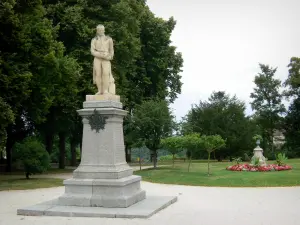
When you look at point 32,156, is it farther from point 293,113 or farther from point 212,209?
point 293,113

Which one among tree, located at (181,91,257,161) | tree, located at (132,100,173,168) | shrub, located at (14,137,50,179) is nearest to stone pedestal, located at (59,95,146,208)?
shrub, located at (14,137,50,179)

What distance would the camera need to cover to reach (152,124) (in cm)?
2983

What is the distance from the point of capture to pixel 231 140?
42812 mm

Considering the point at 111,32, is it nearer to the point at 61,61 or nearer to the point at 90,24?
the point at 90,24

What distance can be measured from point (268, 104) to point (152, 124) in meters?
25.0

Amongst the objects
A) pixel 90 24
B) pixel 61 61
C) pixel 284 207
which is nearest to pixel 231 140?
pixel 90 24

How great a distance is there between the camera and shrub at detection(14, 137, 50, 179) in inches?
911

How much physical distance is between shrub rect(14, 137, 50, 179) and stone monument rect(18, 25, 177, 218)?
1115 centimetres

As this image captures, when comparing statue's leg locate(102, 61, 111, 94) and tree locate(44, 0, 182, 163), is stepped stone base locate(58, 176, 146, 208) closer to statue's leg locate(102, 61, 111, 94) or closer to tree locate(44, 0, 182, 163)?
statue's leg locate(102, 61, 111, 94)

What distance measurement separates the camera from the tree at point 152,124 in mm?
29969

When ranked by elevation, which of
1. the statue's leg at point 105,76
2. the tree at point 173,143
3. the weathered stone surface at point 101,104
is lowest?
the tree at point 173,143

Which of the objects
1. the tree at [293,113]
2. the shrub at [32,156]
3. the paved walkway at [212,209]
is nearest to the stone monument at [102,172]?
the paved walkway at [212,209]

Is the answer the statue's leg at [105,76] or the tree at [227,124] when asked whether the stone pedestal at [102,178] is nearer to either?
the statue's leg at [105,76]

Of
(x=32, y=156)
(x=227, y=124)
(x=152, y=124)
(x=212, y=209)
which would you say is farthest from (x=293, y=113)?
(x=212, y=209)
